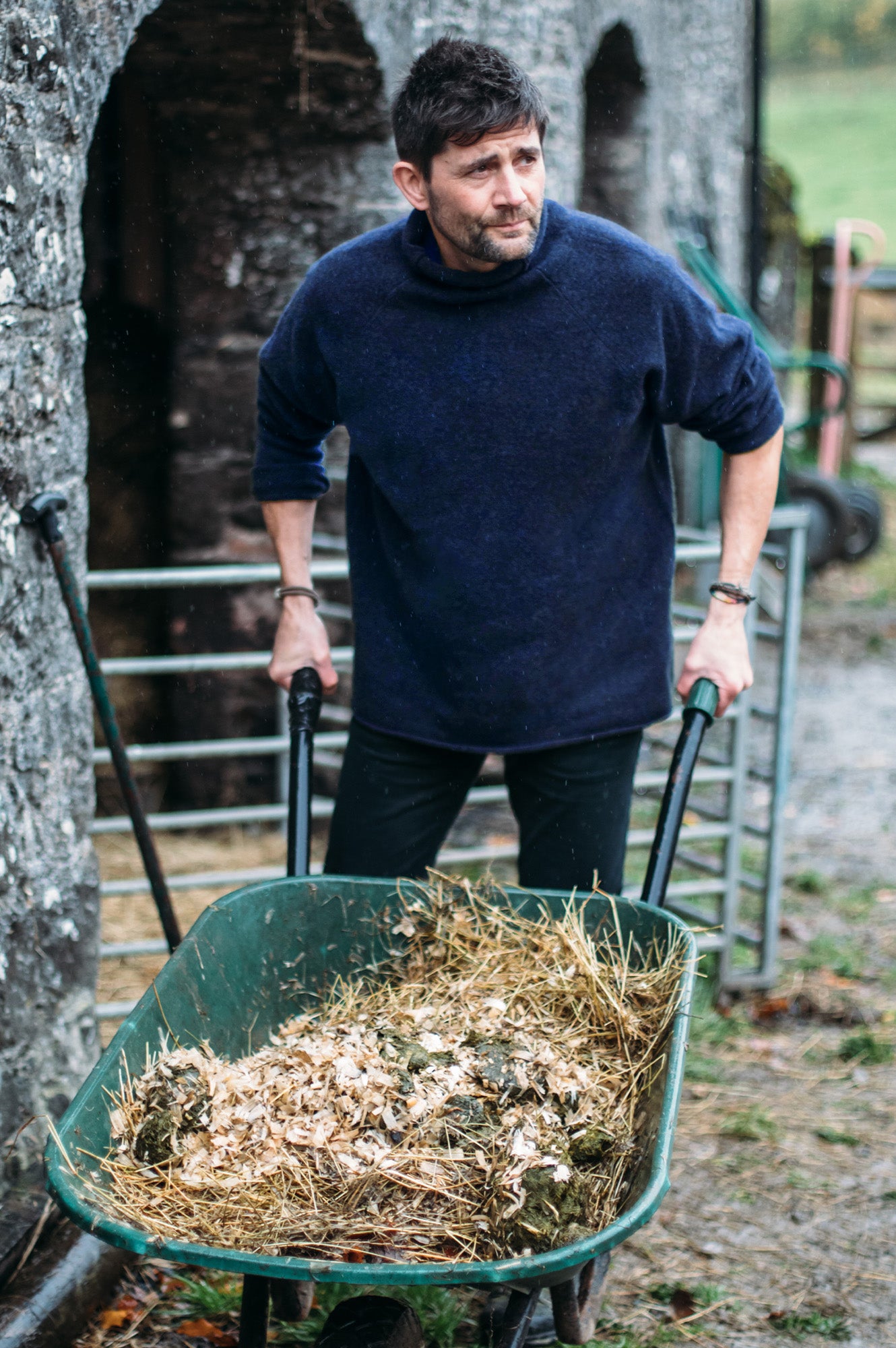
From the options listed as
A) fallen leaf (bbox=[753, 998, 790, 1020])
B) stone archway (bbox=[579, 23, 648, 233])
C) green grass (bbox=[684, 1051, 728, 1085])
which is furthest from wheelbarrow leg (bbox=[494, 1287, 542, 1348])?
stone archway (bbox=[579, 23, 648, 233])

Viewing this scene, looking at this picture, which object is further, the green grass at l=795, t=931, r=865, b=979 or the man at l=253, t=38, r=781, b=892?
the green grass at l=795, t=931, r=865, b=979

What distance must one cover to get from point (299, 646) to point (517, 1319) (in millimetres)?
1270

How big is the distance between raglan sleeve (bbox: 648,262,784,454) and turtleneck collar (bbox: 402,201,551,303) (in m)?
0.23

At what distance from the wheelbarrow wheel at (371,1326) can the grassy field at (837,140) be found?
83.6ft

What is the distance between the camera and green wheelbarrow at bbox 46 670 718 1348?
1447 mm

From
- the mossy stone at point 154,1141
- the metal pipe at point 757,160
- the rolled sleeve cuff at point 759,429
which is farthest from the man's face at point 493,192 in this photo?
the metal pipe at point 757,160

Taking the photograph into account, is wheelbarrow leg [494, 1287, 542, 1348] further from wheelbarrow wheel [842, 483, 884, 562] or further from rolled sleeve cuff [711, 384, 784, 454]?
wheelbarrow wheel [842, 483, 884, 562]

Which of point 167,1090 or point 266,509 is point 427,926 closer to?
point 167,1090

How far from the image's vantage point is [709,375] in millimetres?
2342

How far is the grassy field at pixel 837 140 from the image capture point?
94.0ft

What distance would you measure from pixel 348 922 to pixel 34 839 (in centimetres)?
74

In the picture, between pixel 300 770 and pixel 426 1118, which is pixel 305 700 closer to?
pixel 300 770

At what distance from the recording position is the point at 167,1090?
1.77 m

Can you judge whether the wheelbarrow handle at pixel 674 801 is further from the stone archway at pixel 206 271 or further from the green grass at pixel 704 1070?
the stone archway at pixel 206 271
